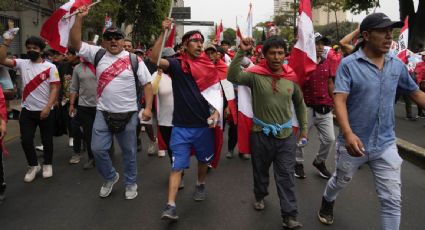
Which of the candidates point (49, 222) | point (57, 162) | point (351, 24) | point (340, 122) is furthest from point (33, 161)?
point (351, 24)

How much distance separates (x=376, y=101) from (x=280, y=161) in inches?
44.5

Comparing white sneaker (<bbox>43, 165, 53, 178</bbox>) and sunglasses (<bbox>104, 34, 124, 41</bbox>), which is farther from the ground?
sunglasses (<bbox>104, 34, 124, 41</bbox>)

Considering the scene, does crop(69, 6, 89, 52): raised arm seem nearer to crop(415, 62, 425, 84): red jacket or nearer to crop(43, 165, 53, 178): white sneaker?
crop(43, 165, 53, 178): white sneaker

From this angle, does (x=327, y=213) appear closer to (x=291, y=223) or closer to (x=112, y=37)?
(x=291, y=223)

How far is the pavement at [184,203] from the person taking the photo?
4023 mm

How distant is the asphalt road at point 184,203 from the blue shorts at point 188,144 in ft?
1.81

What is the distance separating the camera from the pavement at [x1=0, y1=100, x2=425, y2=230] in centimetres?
402

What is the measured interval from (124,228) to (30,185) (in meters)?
2.07

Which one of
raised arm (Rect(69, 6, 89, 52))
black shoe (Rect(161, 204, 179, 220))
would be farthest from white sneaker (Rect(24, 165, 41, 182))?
black shoe (Rect(161, 204, 179, 220))

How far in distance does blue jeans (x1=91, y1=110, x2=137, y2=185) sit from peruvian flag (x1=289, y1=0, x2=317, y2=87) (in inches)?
75.7

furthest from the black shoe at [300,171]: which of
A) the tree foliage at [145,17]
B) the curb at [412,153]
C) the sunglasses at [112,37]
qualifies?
the tree foliage at [145,17]

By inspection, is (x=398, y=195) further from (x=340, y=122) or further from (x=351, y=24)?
(x=351, y=24)

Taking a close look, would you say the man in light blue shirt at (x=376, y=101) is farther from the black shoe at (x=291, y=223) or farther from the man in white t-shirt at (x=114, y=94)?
the man in white t-shirt at (x=114, y=94)

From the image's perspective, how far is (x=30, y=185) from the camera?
17.4 ft
